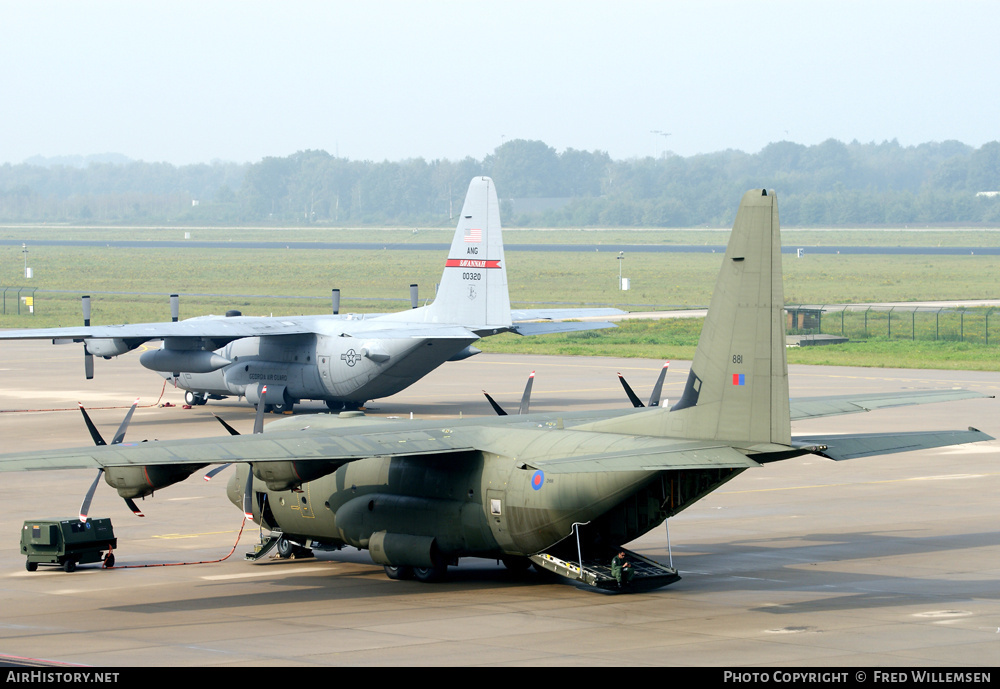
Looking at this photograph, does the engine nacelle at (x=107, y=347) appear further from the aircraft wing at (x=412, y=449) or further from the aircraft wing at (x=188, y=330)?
the aircraft wing at (x=412, y=449)

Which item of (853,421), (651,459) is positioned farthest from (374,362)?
(651,459)

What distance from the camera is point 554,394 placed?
50.8 m

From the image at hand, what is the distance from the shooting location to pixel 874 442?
20750mm

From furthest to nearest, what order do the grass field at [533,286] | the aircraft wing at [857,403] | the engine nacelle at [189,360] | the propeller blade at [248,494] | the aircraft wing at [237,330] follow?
the grass field at [533,286] → the engine nacelle at [189,360] → the aircraft wing at [237,330] → the aircraft wing at [857,403] → the propeller blade at [248,494]

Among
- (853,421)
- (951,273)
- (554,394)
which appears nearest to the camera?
(853,421)

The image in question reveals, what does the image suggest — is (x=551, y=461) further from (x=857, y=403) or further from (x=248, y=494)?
(x=857, y=403)

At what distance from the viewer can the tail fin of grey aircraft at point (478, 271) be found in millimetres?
42969

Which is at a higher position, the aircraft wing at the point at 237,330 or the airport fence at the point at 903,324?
the aircraft wing at the point at 237,330

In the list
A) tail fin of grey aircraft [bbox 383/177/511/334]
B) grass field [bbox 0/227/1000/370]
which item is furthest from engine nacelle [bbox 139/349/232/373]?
grass field [bbox 0/227/1000/370]

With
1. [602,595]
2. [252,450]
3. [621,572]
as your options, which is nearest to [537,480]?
[621,572]

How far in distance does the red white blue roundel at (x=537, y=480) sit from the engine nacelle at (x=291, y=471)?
2993mm

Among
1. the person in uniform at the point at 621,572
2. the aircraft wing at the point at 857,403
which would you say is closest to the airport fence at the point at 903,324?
the aircraft wing at the point at 857,403
